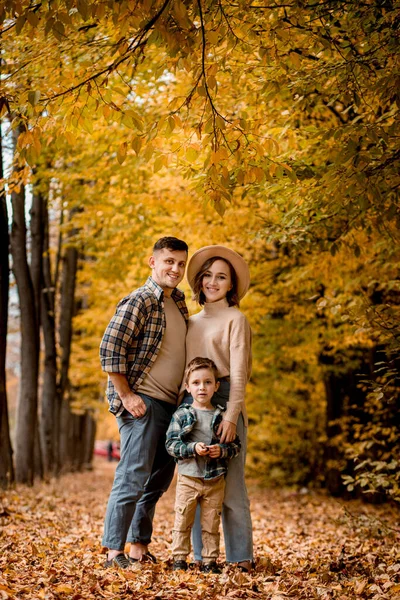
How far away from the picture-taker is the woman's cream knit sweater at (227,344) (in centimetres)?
477

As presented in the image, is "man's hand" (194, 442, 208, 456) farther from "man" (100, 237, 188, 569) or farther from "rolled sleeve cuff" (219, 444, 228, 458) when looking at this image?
"man" (100, 237, 188, 569)

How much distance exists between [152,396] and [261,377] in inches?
454

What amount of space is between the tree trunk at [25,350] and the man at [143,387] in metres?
6.03

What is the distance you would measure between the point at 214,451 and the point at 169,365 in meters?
0.74

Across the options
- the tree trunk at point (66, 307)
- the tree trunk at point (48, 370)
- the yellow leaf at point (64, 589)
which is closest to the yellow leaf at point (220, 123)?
the yellow leaf at point (64, 589)

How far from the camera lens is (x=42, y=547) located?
5.57 metres

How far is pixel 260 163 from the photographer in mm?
5043


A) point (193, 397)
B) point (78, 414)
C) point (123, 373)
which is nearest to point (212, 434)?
point (193, 397)

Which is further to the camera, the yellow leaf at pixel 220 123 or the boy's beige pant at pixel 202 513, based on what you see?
the boy's beige pant at pixel 202 513

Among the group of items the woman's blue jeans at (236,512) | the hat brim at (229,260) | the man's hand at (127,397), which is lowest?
the woman's blue jeans at (236,512)

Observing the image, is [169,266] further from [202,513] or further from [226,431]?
[202,513]

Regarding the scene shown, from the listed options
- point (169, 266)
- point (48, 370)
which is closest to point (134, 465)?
point (169, 266)

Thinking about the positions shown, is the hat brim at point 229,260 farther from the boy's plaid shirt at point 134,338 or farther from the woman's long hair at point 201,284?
the boy's plaid shirt at point 134,338

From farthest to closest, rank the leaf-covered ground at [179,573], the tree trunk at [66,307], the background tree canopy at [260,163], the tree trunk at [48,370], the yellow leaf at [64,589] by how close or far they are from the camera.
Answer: the tree trunk at [66,307]
the tree trunk at [48,370]
the background tree canopy at [260,163]
the leaf-covered ground at [179,573]
the yellow leaf at [64,589]
